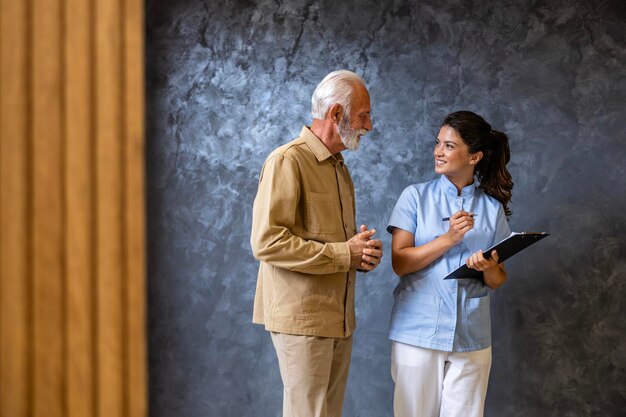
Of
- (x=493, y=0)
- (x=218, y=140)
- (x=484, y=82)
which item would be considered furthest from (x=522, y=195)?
(x=218, y=140)

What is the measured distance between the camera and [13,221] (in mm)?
749

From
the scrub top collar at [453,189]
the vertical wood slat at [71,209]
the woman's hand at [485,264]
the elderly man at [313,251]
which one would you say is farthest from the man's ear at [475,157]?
the vertical wood slat at [71,209]

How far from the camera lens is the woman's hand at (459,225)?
2.94 meters

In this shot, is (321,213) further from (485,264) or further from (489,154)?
(489,154)

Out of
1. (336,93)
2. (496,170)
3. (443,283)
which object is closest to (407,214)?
(443,283)

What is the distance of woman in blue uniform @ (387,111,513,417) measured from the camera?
301 centimetres

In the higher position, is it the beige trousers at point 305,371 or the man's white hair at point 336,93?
the man's white hair at point 336,93

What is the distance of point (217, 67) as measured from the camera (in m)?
3.79

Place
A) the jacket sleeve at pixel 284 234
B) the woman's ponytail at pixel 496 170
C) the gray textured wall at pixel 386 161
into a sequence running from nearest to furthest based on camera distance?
1. the jacket sleeve at pixel 284 234
2. the woman's ponytail at pixel 496 170
3. the gray textured wall at pixel 386 161

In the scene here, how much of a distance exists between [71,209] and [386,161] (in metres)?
3.11

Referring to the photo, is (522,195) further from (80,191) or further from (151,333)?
(80,191)

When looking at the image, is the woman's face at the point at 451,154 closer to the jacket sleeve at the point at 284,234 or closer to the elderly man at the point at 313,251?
the elderly man at the point at 313,251

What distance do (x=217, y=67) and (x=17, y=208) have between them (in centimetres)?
313

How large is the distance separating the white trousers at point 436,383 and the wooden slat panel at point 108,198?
2380mm
